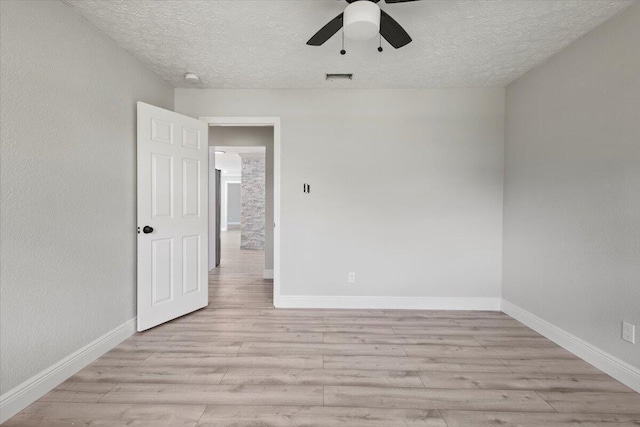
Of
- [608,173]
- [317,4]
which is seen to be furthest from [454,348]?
[317,4]

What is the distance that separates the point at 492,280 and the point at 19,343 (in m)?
4.11

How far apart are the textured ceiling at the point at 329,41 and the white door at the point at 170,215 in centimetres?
62

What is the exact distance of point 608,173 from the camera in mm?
2152

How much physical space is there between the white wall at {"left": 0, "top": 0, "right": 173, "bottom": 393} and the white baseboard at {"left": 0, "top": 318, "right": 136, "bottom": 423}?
0.05 m

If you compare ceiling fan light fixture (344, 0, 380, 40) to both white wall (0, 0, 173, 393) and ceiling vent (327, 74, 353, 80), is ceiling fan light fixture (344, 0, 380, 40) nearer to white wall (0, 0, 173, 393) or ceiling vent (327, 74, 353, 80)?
ceiling vent (327, 74, 353, 80)

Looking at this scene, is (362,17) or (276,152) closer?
(362,17)

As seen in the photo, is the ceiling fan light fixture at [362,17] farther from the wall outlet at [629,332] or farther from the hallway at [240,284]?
the hallway at [240,284]

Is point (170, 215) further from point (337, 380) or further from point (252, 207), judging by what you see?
point (252, 207)

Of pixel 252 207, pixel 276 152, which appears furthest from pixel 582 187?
pixel 252 207

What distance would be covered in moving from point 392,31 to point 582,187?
6.43 ft

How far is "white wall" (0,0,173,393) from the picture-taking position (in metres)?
1.70

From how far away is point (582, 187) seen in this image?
93.6 inches

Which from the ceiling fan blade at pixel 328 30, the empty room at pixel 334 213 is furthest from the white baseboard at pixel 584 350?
the ceiling fan blade at pixel 328 30

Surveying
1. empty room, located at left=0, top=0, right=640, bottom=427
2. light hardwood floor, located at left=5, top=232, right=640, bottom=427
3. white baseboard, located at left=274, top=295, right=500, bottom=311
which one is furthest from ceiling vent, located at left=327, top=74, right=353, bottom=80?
light hardwood floor, located at left=5, top=232, right=640, bottom=427
